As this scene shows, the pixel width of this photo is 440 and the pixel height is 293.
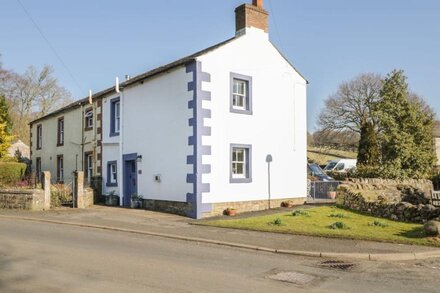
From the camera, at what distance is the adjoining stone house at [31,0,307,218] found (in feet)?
61.0

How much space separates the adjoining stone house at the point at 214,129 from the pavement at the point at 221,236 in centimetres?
202

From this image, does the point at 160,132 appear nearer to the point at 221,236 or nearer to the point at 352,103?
the point at 221,236

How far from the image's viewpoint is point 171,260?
9672 mm

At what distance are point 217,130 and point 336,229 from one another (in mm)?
6940

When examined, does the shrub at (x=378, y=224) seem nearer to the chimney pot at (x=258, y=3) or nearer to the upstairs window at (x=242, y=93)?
the upstairs window at (x=242, y=93)

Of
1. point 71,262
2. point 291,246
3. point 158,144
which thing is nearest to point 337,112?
point 158,144

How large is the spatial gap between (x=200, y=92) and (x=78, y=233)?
25.1ft

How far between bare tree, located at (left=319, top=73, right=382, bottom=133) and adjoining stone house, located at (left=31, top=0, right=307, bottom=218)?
40.0 meters

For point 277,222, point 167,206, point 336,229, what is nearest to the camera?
point 336,229

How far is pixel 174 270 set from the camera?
8.61m

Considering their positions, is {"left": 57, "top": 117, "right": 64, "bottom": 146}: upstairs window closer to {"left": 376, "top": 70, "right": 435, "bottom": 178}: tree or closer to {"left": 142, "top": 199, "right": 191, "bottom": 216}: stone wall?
{"left": 142, "top": 199, "right": 191, "bottom": 216}: stone wall

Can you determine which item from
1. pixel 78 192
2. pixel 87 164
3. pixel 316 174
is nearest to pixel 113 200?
pixel 78 192

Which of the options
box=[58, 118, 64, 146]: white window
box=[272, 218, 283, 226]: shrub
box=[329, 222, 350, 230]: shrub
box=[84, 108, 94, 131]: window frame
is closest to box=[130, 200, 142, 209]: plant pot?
box=[84, 108, 94, 131]: window frame

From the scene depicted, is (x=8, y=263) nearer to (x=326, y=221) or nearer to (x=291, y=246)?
(x=291, y=246)
